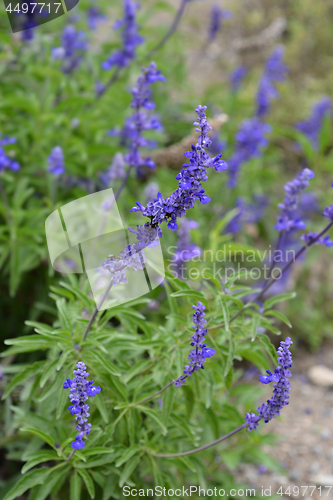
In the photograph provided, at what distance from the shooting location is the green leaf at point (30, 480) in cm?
204

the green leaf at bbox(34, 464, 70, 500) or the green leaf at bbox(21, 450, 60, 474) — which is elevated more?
the green leaf at bbox(21, 450, 60, 474)

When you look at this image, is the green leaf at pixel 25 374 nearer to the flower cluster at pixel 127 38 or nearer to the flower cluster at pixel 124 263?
the flower cluster at pixel 124 263

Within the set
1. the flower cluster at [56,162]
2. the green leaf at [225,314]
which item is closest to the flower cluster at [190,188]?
the green leaf at [225,314]

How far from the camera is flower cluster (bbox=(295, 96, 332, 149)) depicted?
199 inches

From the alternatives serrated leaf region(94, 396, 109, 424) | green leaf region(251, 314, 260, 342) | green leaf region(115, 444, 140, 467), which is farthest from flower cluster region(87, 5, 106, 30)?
green leaf region(115, 444, 140, 467)

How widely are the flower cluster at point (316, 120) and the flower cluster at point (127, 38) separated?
218cm

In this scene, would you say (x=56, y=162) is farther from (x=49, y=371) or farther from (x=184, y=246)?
(x=49, y=371)

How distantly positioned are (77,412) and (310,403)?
3293 millimetres

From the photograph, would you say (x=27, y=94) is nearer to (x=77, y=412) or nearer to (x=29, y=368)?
(x=29, y=368)

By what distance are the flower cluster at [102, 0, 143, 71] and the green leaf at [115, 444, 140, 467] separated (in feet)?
9.22

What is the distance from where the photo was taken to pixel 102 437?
7.25 feet

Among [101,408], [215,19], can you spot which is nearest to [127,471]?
[101,408]

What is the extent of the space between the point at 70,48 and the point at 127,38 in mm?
597

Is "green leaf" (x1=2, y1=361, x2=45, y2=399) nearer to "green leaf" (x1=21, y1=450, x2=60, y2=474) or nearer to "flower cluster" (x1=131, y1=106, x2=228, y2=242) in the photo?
"green leaf" (x1=21, y1=450, x2=60, y2=474)
